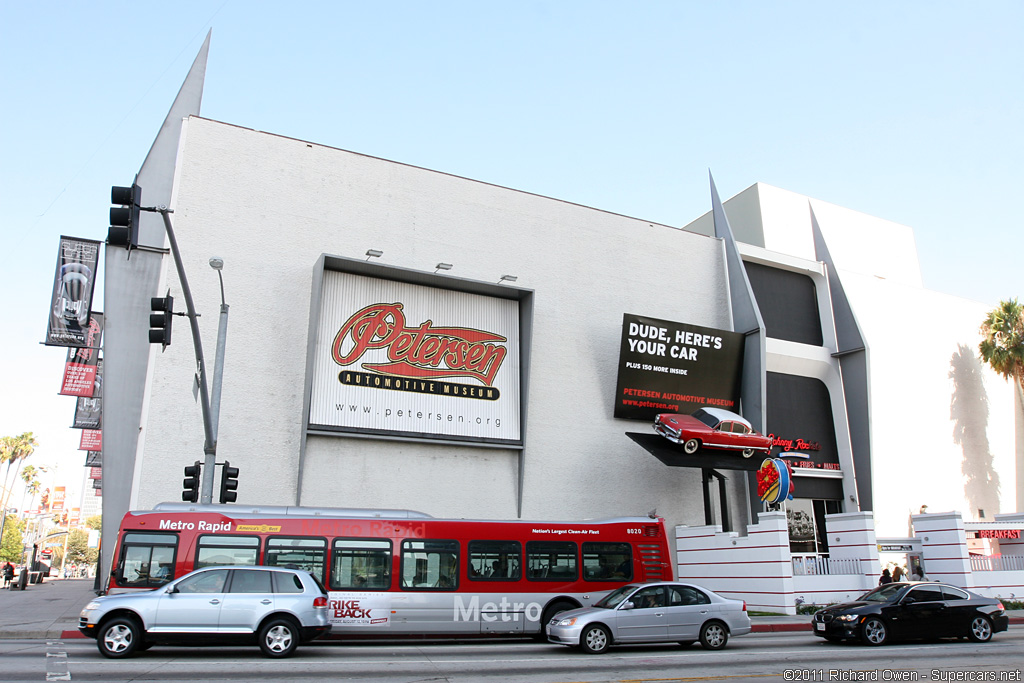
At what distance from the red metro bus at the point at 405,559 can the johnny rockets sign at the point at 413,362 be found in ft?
22.8

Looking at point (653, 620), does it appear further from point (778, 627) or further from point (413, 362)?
point (413, 362)

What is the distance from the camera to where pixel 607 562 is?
59.9 ft

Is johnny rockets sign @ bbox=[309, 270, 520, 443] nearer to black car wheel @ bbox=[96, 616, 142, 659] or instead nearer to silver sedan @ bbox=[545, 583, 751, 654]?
black car wheel @ bbox=[96, 616, 142, 659]

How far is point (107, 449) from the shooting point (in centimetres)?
2439

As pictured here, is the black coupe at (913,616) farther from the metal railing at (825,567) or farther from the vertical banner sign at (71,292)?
the vertical banner sign at (71,292)

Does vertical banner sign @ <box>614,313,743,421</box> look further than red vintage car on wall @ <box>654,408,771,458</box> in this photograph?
Yes

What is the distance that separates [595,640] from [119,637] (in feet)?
27.9

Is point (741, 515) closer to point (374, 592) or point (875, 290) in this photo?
point (875, 290)

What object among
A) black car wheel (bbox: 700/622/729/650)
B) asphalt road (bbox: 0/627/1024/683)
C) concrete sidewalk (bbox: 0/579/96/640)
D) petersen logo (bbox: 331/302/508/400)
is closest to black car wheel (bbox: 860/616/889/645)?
asphalt road (bbox: 0/627/1024/683)

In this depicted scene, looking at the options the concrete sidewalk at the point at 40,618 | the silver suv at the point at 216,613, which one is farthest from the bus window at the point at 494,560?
the concrete sidewalk at the point at 40,618

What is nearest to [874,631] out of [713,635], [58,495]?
[713,635]

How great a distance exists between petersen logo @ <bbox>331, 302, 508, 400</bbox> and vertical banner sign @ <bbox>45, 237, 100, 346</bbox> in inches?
339

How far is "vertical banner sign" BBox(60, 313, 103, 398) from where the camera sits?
113ft

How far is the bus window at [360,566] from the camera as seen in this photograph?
1617 centimetres
